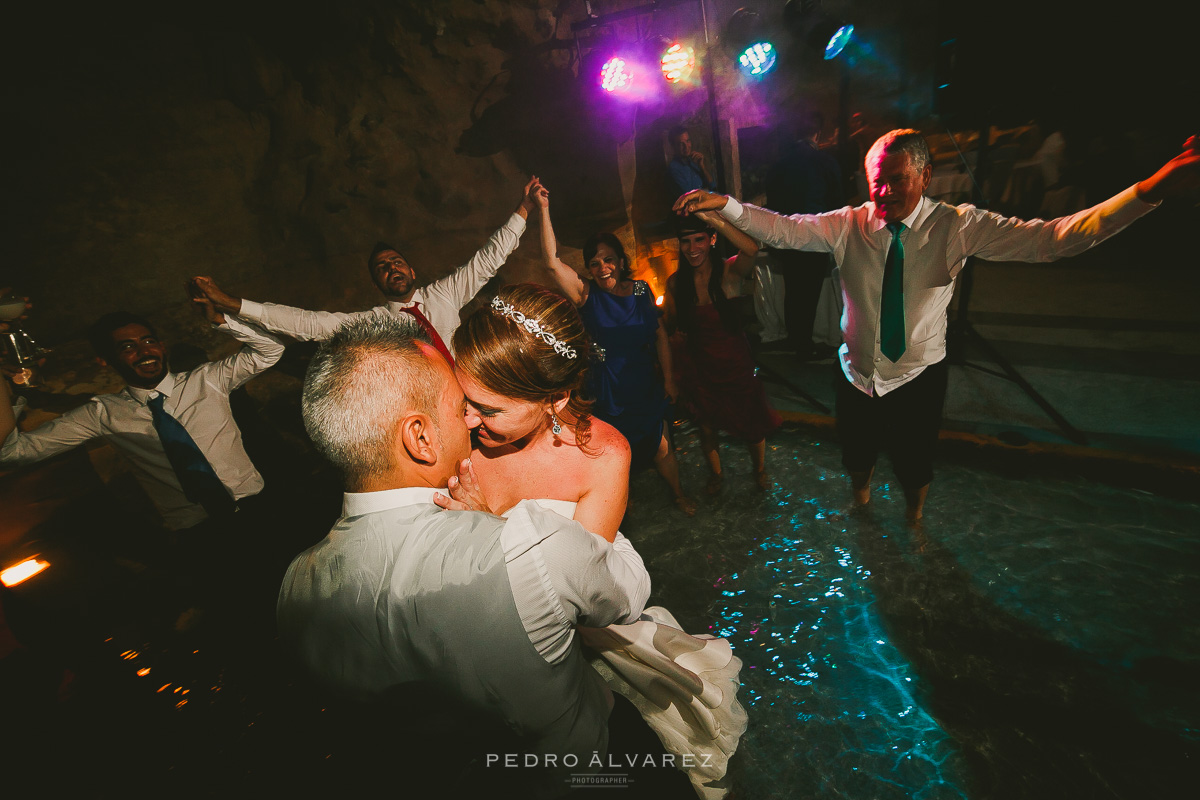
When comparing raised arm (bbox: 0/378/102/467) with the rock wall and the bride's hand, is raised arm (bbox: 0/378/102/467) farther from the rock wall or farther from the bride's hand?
the bride's hand

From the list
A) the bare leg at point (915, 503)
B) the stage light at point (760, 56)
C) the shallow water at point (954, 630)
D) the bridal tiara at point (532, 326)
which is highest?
the stage light at point (760, 56)

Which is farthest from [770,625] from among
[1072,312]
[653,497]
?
[1072,312]

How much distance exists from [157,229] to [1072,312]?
948 centimetres

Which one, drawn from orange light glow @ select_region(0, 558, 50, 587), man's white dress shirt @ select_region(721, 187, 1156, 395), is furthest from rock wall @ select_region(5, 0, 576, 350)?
man's white dress shirt @ select_region(721, 187, 1156, 395)

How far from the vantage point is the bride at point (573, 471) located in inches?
61.4

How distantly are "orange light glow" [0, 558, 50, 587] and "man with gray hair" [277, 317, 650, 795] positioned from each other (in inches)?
98.1

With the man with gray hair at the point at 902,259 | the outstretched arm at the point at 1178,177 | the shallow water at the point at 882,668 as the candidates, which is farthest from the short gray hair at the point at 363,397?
the outstretched arm at the point at 1178,177

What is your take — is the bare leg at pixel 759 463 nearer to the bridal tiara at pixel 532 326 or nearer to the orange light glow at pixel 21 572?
the bridal tiara at pixel 532 326

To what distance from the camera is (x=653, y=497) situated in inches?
155

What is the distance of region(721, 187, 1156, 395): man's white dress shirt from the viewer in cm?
213

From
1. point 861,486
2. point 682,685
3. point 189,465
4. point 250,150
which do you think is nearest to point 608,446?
point 682,685

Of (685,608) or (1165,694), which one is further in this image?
(685,608)

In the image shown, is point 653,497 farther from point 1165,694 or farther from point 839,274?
point 1165,694

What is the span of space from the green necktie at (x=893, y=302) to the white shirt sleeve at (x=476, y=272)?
8.42 feet
